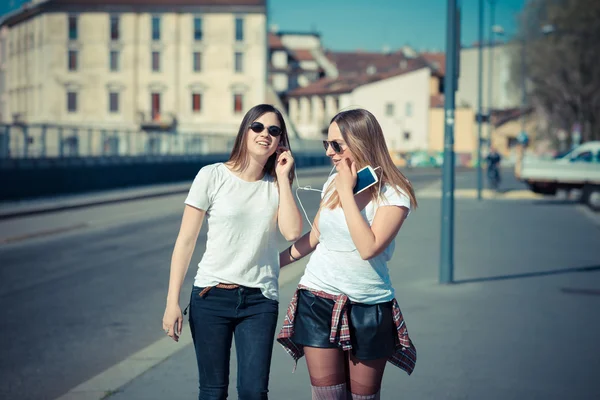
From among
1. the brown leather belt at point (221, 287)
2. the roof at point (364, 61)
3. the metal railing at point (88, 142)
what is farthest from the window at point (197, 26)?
the brown leather belt at point (221, 287)

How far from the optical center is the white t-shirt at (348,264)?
3475 millimetres

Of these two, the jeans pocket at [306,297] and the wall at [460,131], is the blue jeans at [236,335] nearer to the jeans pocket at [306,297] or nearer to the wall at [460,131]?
the jeans pocket at [306,297]

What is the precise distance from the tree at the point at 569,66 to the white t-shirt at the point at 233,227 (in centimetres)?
4185

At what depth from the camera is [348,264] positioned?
3490mm

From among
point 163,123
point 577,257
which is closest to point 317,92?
point 163,123

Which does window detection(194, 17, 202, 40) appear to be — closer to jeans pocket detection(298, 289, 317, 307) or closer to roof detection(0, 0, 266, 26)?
roof detection(0, 0, 266, 26)

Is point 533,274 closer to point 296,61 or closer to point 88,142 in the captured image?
point 88,142

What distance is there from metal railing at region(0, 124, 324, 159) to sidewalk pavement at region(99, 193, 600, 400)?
14.8 m

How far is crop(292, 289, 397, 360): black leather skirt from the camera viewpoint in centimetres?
346

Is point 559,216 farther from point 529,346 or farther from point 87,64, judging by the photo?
point 87,64

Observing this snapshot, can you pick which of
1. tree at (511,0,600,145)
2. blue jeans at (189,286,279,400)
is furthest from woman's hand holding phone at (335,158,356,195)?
tree at (511,0,600,145)

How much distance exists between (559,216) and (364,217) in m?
18.8

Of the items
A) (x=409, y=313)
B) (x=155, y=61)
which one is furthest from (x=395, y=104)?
(x=409, y=313)

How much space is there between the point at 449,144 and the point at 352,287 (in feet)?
21.7
